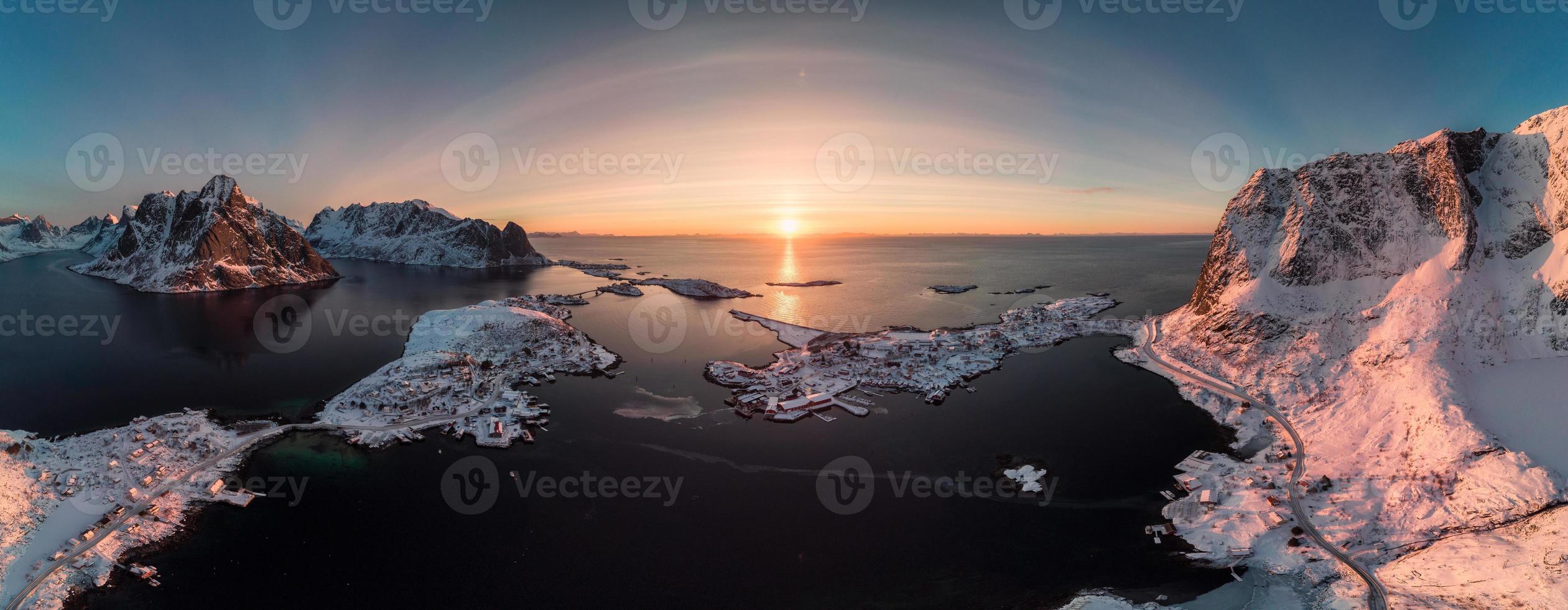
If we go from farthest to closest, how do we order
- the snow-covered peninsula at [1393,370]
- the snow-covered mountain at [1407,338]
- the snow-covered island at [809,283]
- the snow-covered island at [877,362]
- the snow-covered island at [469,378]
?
the snow-covered island at [809,283]
the snow-covered island at [877,362]
the snow-covered island at [469,378]
the snow-covered mountain at [1407,338]
the snow-covered peninsula at [1393,370]

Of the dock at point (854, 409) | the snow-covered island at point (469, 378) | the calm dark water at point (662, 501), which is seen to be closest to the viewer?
the calm dark water at point (662, 501)

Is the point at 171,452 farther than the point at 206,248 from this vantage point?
No

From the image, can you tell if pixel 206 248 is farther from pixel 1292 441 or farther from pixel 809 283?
pixel 1292 441

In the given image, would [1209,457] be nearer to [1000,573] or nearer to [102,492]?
[1000,573]

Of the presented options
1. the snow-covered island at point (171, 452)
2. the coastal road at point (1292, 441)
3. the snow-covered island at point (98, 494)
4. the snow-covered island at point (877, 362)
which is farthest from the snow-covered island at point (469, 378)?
the coastal road at point (1292, 441)

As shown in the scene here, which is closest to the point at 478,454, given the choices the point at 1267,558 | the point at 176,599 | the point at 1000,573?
the point at 176,599

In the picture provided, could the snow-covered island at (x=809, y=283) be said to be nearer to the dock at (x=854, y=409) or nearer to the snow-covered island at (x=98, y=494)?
the dock at (x=854, y=409)

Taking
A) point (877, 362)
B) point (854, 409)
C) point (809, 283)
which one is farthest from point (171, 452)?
point (809, 283)
